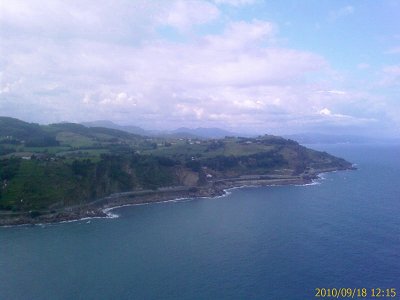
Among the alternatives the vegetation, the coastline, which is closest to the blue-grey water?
the coastline

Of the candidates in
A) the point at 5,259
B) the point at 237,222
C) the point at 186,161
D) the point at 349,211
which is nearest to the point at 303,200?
the point at 349,211

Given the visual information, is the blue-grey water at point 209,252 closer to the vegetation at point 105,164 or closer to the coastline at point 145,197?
the coastline at point 145,197

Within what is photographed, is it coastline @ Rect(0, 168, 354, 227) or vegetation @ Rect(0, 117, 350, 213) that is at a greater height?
vegetation @ Rect(0, 117, 350, 213)

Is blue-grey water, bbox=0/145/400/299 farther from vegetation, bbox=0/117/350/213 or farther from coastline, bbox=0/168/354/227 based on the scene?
vegetation, bbox=0/117/350/213

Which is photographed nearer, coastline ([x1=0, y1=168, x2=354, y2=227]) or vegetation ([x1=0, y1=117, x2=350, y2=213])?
coastline ([x1=0, y1=168, x2=354, y2=227])

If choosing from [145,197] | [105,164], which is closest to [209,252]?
[145,197]
